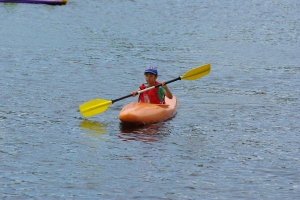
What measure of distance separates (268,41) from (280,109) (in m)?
10.0

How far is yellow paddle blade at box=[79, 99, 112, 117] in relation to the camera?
1295cm

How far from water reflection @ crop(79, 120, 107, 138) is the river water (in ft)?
0.05

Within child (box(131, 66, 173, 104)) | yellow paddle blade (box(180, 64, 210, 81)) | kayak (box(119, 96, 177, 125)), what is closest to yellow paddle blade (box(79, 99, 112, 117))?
kayak (box(119, 96, 177, 125))

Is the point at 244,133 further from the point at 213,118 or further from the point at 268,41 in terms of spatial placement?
the point at 268,41

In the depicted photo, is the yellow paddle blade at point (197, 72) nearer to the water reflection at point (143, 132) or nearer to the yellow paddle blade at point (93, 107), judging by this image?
the water reflection at point (143, 132)

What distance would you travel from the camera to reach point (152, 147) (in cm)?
1117

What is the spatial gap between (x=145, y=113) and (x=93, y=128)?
875 mm

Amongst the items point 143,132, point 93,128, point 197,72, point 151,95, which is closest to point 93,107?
point 93,128

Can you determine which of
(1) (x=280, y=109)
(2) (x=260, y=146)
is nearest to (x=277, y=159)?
(2) (x=260, y=146)

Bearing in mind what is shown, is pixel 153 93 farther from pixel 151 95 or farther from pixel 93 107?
pixel 93 107

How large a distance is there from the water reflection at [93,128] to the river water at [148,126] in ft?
0.05

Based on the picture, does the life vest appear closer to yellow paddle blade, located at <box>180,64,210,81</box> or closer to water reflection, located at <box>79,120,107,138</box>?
water reflection, located at <box>79,120,107,138</box>

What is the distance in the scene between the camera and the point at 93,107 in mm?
12992

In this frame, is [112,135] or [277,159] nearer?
[277,159]
